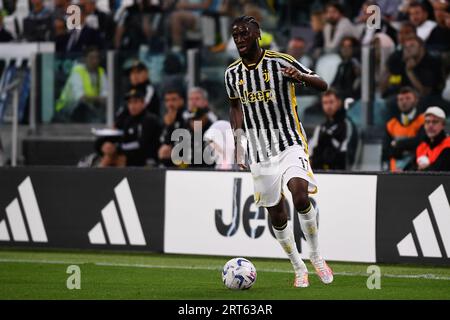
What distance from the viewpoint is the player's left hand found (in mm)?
10555

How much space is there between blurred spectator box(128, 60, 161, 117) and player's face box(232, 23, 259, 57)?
23.6 feet

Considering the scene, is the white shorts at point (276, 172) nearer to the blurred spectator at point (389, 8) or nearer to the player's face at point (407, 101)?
the player's face at point (407, 101)

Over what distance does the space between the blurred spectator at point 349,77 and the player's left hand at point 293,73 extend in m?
5.99

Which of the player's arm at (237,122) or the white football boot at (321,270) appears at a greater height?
the player's arm at (237,122)

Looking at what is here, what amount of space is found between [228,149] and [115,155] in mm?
2711

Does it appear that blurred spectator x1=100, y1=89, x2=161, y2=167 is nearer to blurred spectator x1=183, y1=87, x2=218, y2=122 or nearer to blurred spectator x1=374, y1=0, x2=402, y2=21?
blurred spectator x1=183, y1=87, x2=218, y2=122

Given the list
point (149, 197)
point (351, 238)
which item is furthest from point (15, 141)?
point (351, 238)

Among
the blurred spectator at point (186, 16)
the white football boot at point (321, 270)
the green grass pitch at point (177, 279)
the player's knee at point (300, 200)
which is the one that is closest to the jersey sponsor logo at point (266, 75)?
the player's knee at point (300, 200)

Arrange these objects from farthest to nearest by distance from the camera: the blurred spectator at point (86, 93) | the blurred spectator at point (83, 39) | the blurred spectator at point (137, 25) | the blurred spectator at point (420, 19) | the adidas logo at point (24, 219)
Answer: the blurred spectator at point (83, 39) < the blurred spectator at point (137, 25) < the blurred spectator at point (86, 93) < the blurred spectator at point (420, 19) < the adidas logo at point (24, 219)

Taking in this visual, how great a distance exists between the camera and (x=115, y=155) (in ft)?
57.5

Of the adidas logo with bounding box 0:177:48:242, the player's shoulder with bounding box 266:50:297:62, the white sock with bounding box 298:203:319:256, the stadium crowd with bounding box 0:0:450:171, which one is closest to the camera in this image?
the white sock with bounding box 298:203:319:256

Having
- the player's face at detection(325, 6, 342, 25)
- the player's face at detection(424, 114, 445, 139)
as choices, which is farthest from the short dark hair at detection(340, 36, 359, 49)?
the player's face at detection(424, 114, 445, 139)

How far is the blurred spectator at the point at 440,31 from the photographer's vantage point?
1613cm

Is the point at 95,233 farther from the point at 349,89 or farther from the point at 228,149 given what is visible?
the point at 349,89
